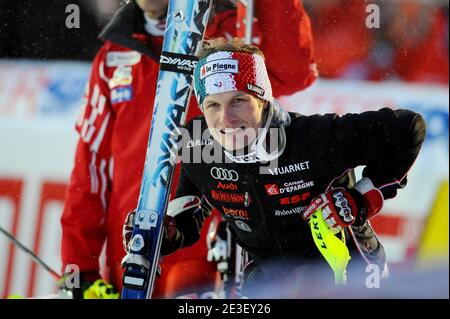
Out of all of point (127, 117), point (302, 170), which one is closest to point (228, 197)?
point (302, 170)

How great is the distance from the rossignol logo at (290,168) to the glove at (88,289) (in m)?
1.11

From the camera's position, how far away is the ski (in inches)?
130

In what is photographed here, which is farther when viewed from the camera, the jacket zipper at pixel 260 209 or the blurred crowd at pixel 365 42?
the blurred crowd at pixel 365 42

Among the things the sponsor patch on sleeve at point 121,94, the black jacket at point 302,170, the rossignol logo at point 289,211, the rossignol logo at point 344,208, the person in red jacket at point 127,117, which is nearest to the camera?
the rossignol logo at point 344,208

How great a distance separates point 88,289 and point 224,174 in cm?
105

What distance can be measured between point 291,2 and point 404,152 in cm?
82

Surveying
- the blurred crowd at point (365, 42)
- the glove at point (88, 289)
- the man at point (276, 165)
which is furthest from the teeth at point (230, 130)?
the blurred crowd at point (365, 42)

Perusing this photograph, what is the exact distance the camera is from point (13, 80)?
6.42 meters

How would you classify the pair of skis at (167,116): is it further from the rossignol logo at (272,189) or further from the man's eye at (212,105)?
the rossignol logo at (272,189)

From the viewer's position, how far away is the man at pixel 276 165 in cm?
314

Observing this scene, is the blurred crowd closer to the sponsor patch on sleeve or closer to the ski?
the sponsor patch on sleeve

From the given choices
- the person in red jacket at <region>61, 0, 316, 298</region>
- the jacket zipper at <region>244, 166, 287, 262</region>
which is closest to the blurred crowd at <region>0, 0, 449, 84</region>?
the person in red jacket at <region>61, 0, 316, 298</region>

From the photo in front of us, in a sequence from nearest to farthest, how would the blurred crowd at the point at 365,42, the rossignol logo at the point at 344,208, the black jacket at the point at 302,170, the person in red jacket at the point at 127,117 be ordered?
the rossignol logo at the point at 344,208
the black jacket at the point at 302,170
the person in red jacket at the point at 127,117
the blurred crowd at the point at 365,42

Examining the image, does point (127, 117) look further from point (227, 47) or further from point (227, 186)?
point (227, 47)
